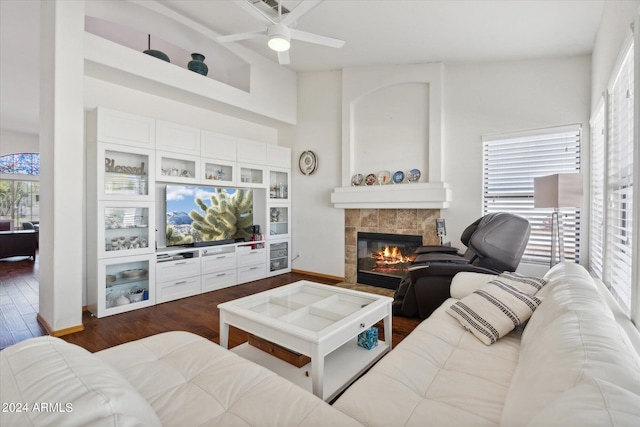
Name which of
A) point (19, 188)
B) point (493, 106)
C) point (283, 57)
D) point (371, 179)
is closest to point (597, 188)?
point (493, 106)

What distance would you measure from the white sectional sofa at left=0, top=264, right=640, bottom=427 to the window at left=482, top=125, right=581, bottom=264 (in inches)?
75.7

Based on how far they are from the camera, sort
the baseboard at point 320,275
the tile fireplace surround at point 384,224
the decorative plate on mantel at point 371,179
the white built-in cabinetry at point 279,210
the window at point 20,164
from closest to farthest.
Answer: the tile fireplace surround at point 384,224 → the decorative plate on mantel at point 371,179 → the baseboard at point 320,275 → the white built-in cabinetry at point 279,210 → the window at point 20,164

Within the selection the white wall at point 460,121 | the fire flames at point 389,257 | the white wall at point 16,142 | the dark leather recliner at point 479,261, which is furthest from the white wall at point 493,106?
the white wall at point 16,142

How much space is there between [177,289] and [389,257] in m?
2.82

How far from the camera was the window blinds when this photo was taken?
1723 mm

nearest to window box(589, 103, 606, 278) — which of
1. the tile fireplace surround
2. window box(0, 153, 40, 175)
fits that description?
the tile fireplace surround

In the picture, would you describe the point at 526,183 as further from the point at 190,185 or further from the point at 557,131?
the point at 190,185

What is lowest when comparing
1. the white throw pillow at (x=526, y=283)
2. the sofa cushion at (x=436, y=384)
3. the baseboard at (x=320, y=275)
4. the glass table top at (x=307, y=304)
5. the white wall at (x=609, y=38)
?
the baseboard at (x=320, y=275)

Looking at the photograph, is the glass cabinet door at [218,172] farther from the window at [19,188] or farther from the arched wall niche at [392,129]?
the window at [19,188]

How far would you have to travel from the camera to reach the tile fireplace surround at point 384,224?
4203 mm

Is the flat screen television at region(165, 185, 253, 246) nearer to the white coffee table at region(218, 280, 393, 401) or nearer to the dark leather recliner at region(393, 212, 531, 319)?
the white coffee table at region(218, 280, 393, 401)

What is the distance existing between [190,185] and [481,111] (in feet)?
12.4

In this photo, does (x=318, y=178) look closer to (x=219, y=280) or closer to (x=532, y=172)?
(x=219, y=280)

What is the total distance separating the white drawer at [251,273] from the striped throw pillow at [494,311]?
3.29 meters
